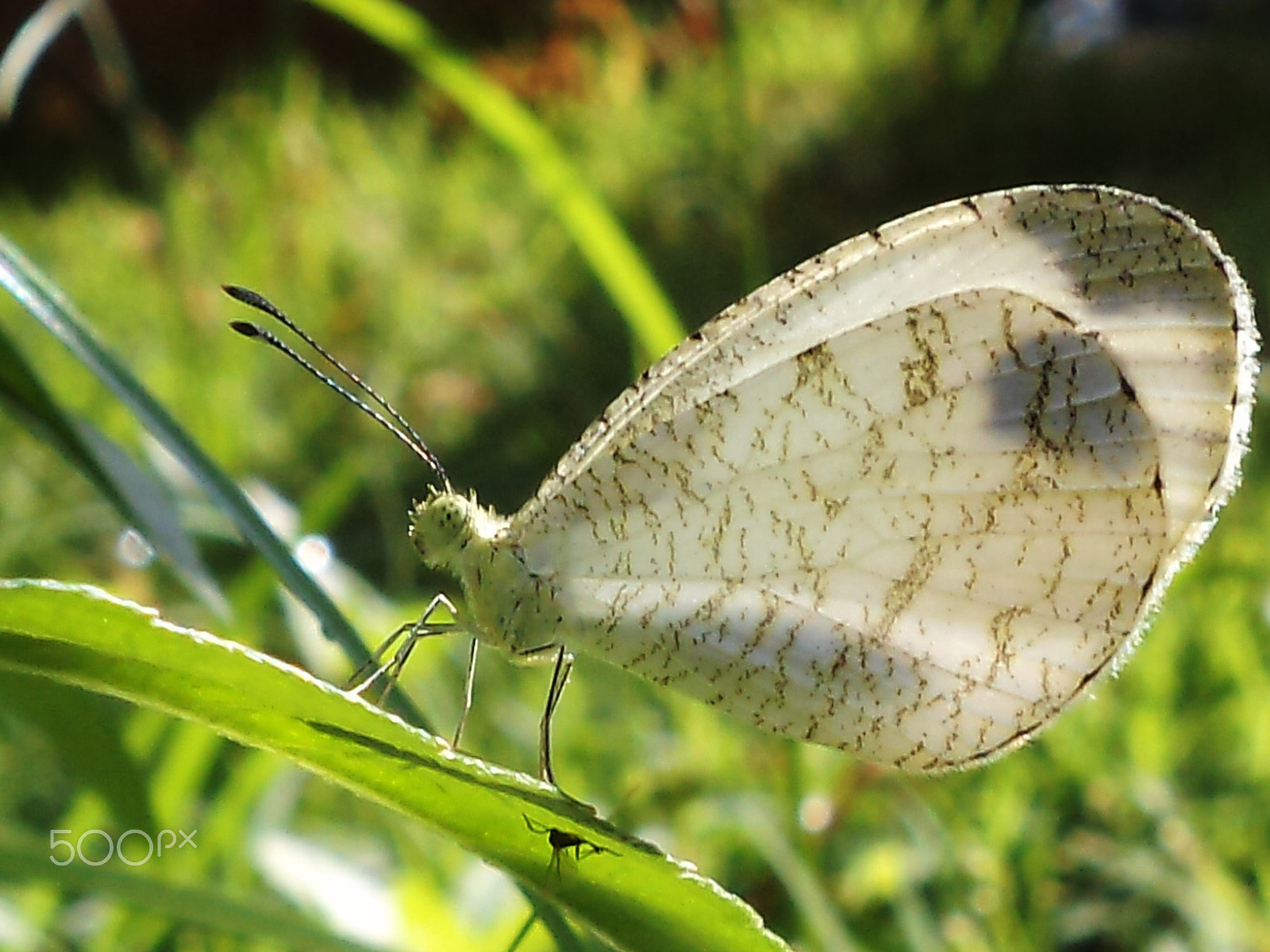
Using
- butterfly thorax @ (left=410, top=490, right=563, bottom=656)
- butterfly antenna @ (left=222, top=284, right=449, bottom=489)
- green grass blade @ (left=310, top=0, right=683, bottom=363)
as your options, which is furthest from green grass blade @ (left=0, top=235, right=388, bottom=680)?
green grass blade @ (left=310, top=0, right=683, bottom=363)

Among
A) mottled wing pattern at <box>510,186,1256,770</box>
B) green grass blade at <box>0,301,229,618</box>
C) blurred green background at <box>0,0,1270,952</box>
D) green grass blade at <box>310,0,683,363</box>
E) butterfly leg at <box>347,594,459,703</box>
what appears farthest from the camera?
blurred green background at <box>0,0,1270,952</box>

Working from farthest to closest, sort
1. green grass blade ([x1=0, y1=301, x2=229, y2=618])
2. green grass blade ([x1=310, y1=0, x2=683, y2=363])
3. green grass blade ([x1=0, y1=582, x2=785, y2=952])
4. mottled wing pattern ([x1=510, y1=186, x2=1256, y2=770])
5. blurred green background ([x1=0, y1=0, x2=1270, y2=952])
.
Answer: blurred green background ([x1=0, y1=0, x2=1270, y2=952])
green grass blade ([x1=310, y1=0, x2=683, y2=363])
mottled wing pattern ([x1=510, y1=186, x2=1256, y2=770])
green grass blade ([x1=0, y1=301, x2=229, y2=618])
green grass blade ([x1=0, y1=582, x2=785, y2=952])

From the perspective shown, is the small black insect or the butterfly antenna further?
the butterfly antenna

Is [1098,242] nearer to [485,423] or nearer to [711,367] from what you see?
[711,367]

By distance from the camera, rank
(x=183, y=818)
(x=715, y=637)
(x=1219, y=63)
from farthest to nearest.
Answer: (x=1219, y=63)
(x=183, y=818)
(x=715, y=637)

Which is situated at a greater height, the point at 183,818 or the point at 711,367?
the point at 711,367

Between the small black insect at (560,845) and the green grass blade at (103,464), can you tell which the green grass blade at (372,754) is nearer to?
the small black insect at (560,845)

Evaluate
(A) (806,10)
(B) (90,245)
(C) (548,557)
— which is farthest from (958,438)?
(A) (806,10)

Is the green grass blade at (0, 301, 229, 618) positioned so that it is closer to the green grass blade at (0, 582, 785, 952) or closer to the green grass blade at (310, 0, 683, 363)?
the green grass blade at (0, 582, 785, 952)
